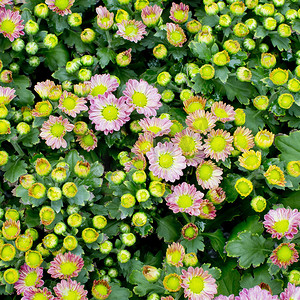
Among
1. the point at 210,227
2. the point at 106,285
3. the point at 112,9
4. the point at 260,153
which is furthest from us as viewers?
the point at 112,9

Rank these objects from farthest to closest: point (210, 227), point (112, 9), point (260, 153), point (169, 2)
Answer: point (169, 2) → point (112, 9) → point (210, 227) → point (260, 153)

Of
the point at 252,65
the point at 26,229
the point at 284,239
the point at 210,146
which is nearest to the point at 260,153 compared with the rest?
the point at 210,146

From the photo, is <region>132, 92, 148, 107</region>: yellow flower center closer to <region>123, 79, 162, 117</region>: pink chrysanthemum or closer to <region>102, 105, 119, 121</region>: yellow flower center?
<region>123, 79, 162, 117</region>: pink chrysanthemum

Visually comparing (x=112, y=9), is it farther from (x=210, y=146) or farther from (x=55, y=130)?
(x=210, y=146)

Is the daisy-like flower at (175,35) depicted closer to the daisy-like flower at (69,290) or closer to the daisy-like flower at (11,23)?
the daisy-like flower at (11,23)

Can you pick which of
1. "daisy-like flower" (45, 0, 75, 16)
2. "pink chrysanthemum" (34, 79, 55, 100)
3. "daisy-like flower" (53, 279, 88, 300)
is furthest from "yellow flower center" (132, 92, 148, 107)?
"daisy-like flower" (53, 279, 88, 300)

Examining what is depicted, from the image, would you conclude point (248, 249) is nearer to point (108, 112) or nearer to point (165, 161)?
point (165, 161)
